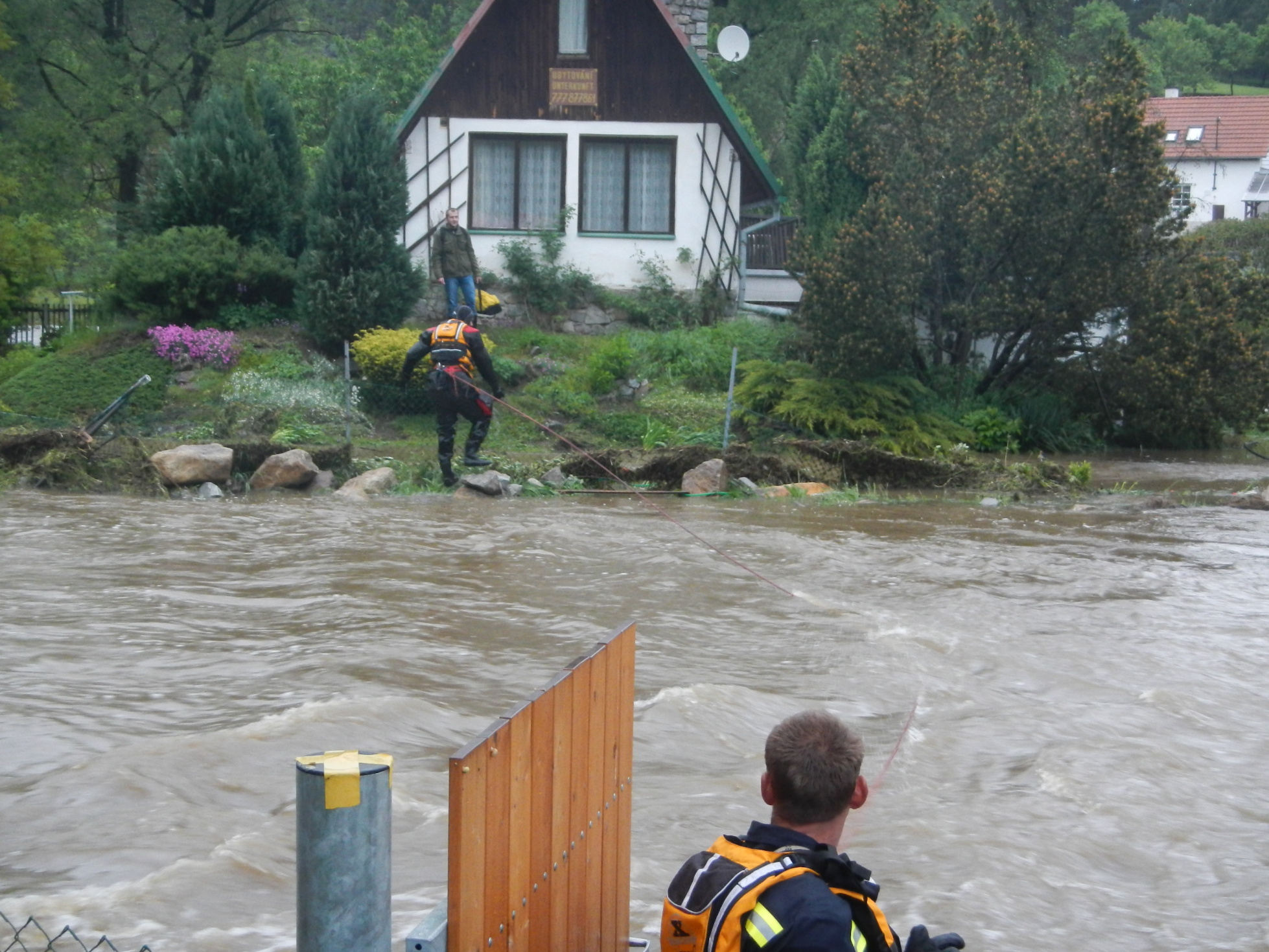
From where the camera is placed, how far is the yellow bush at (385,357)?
17.3m

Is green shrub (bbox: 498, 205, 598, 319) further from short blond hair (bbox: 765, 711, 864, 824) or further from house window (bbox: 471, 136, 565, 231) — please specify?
short blond hair (bbox: 765, 711, 864, 824)

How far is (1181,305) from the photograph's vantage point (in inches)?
693

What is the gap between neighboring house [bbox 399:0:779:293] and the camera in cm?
2148

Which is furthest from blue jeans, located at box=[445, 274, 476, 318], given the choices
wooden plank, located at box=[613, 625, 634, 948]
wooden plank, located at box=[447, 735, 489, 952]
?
wooden plank, located at box=[447, 735, 489, 952]

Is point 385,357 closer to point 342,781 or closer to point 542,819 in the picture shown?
point 542,819

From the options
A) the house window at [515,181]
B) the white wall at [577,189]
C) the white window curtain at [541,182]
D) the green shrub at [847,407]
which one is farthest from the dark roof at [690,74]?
the green shrub at [847,407]

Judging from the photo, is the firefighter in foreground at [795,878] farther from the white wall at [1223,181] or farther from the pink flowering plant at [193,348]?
the white wall at [1223,181]

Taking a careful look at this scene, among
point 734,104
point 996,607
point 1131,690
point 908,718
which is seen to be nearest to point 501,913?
point 908,718

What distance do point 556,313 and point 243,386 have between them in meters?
6.24

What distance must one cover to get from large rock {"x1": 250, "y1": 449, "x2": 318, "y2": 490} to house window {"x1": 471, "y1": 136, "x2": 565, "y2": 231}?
9456mm

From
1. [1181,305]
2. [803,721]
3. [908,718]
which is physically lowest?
[908,718]

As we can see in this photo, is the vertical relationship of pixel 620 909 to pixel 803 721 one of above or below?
below

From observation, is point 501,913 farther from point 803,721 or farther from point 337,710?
point 337,710

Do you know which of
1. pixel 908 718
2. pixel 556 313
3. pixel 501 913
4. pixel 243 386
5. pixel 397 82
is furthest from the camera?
pixel 397 82
